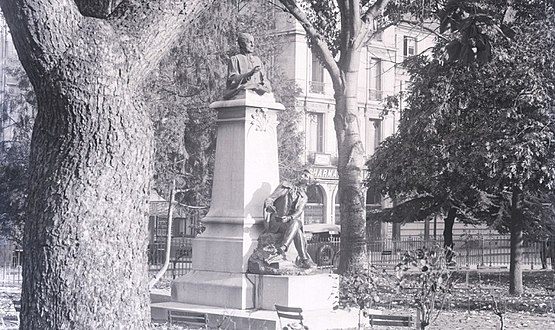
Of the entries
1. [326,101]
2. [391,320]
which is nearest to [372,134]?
[326,101]

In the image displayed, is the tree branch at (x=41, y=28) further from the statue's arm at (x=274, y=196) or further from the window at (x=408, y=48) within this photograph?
the window at (x=408, y=48)

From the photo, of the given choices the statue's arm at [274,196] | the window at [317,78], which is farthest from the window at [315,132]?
the statue's arm at [274,196]

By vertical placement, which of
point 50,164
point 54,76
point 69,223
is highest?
point 54,76

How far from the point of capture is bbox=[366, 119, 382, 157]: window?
51969 mm

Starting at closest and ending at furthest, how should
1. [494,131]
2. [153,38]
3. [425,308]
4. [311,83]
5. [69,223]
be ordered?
[69,223] < [153,38] < [425,308] < [494,131] < [311,83]

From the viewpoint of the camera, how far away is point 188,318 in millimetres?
11609

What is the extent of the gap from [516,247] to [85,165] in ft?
53.0

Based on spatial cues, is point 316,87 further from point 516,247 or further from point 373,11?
point 516,247

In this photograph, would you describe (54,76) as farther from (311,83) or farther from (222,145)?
(311,83)

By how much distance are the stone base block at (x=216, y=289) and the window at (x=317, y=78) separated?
3431 cm

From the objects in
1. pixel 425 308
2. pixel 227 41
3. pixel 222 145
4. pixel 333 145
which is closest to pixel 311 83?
pixel 333 145

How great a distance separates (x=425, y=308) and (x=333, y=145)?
38682 mm

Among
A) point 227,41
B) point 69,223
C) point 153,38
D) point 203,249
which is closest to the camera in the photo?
point 69,223

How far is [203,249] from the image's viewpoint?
1405cm
